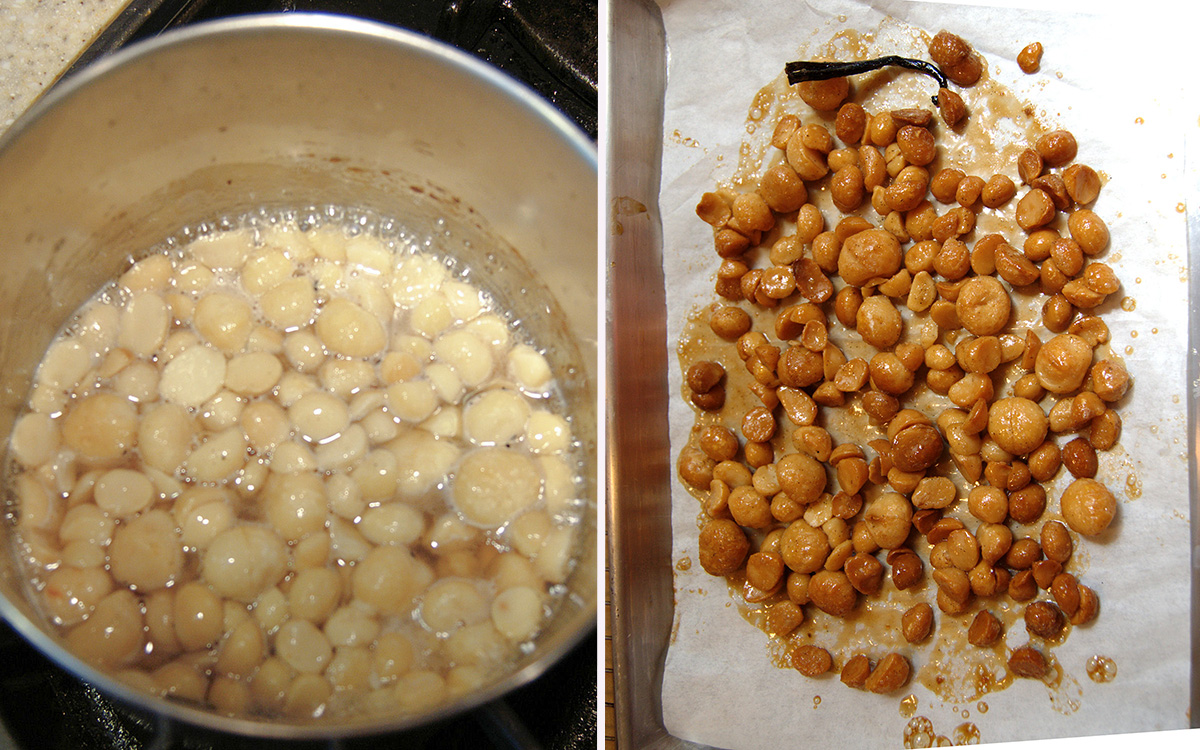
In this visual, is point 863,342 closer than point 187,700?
No

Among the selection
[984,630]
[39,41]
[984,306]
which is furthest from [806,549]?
[39,41]

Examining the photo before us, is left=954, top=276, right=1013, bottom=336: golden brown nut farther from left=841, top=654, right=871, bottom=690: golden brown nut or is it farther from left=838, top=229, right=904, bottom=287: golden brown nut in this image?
left=841, top=654, right=871, bottom=690: golden brown nut

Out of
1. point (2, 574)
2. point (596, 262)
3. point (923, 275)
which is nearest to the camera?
point (2, 574)

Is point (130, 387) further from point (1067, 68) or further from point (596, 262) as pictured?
point (1067, 68)

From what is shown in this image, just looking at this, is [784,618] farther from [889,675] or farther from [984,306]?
[984,306]

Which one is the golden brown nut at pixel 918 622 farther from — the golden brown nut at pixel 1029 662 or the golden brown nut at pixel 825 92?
the golden brown nut at pixel 825 92

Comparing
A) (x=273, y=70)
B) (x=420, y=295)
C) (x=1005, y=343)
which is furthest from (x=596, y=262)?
(x=1005, y=343)

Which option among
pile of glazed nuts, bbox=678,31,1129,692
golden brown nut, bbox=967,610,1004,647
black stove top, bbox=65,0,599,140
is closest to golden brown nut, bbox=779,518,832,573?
pile of glazed nuts, bbox=678,31,1129,692

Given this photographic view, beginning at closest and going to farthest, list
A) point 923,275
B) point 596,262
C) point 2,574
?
1. point 2,574
2. point 596,262
3. point 923,275
